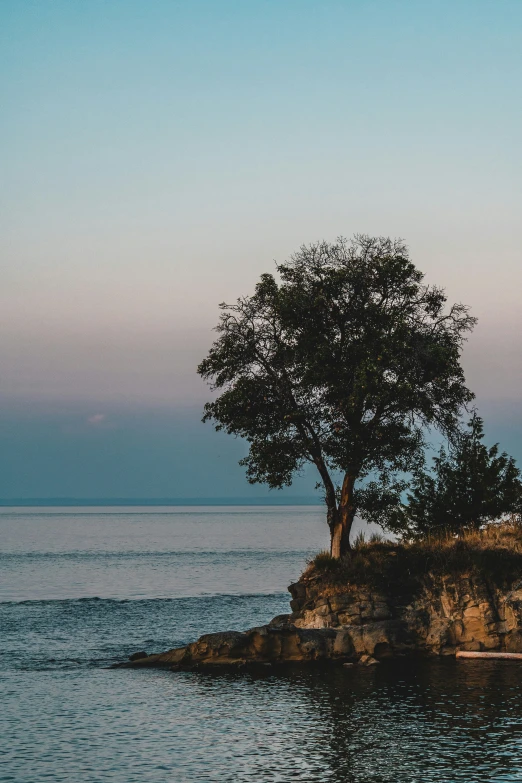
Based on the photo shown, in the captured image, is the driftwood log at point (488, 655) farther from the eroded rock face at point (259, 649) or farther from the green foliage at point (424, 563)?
the eroded rock face at point (259, 649)

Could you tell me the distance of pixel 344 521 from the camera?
47625mm

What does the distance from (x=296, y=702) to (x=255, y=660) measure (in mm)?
7801

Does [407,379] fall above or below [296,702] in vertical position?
above

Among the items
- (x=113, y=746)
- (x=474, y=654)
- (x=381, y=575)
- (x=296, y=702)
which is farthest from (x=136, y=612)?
(x=113, y=746)

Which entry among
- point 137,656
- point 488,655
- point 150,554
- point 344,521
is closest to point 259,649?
point 137,656

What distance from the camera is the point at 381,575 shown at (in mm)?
43750

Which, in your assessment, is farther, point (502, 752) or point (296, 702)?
point (296, 702)

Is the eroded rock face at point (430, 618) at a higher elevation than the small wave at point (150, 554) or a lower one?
higher

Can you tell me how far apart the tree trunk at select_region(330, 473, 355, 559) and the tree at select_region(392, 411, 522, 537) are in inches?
201

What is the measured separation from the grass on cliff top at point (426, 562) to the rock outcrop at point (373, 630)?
45cm

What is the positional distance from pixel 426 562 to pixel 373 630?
490cm

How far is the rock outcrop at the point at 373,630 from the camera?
39594mm

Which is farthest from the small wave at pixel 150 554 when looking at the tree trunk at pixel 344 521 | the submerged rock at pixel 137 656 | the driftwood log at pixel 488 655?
the driftwood log at pixel 488 655

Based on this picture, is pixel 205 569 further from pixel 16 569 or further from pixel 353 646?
pixel 353 646
